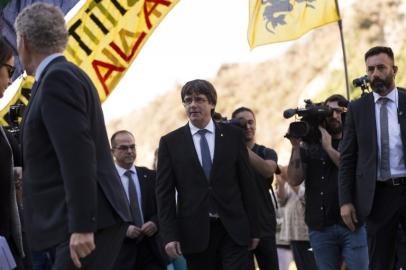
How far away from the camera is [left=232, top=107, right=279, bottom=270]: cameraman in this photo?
1028cm

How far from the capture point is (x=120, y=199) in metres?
5.95

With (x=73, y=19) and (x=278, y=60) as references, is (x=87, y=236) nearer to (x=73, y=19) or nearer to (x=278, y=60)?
(x=73, y=19)

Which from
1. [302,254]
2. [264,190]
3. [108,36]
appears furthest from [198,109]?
[302,254]

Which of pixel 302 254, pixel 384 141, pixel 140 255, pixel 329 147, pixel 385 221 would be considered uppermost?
pixel 329 147

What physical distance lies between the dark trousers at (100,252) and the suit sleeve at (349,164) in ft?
10.3

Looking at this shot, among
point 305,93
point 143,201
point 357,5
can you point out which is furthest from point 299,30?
point 357,5

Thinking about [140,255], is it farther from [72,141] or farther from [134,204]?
[72,141]

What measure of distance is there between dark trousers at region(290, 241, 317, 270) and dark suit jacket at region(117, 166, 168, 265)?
2.94 metres

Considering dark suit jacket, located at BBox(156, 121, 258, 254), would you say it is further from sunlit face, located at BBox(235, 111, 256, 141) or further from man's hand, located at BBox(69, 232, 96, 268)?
man's hand, located at BBox(69, 232, 96, 268)

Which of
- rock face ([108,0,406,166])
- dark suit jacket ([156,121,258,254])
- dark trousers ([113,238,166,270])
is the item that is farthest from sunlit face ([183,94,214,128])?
rock face ([108,0,406,166])

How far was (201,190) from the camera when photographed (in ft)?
29.3

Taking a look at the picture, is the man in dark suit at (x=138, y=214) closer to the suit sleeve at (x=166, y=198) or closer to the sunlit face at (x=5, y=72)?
the suit sleeve at (x=166, y=198)

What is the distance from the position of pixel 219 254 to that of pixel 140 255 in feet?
6.49

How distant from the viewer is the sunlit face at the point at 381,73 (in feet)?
28.6
